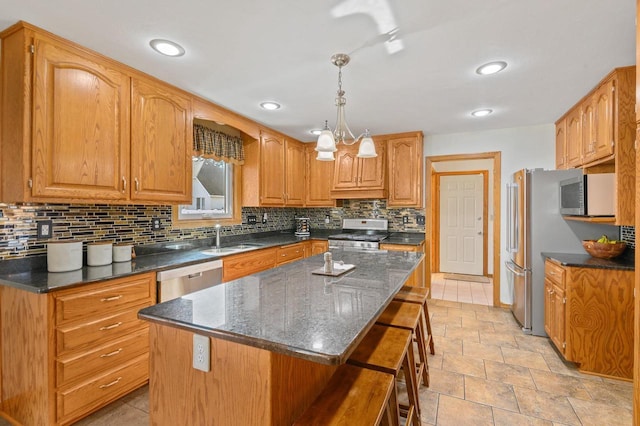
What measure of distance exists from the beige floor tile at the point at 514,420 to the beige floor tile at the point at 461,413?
0.04 meters

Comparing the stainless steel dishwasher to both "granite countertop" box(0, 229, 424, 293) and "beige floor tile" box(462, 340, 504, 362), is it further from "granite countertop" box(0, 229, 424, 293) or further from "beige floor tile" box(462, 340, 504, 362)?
"beige floor tile" box(462, 340, 504, 362)

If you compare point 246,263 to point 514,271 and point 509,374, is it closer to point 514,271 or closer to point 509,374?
point 509,374

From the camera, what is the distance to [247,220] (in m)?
4.04

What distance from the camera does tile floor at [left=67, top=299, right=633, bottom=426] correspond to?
1.87 metres

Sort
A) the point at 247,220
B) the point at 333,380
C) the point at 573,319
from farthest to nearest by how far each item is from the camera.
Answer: the point at 247,220
the point at 573,319
the point at 333,380

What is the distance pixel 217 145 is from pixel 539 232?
3398mm

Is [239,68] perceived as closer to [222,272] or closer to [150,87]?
[150,87]

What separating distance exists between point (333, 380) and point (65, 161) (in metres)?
1.97

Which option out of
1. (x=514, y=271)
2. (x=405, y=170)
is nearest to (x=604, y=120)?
(x=514, y=271)

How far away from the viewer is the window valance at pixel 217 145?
311 centimetres

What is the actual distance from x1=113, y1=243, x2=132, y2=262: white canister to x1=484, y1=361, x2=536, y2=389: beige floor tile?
2.88 m

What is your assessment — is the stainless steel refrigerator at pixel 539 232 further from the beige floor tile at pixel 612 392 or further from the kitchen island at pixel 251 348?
the kitchen island at pixel 251 348

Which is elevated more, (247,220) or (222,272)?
(247,220)

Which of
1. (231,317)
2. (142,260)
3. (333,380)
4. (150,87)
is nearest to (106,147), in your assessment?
(150,87)
